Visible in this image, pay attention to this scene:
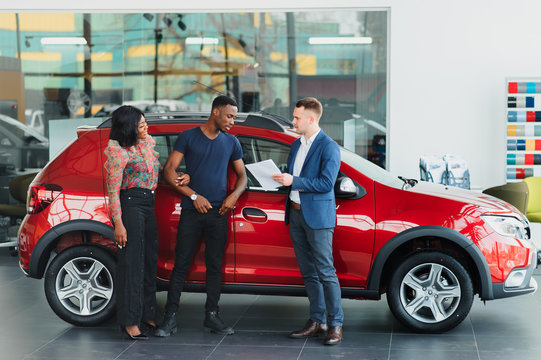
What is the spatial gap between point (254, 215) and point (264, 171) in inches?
17.5

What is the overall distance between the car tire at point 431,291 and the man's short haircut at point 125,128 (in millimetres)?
2323

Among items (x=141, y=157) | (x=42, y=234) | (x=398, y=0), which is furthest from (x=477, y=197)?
(x=398, y=0)

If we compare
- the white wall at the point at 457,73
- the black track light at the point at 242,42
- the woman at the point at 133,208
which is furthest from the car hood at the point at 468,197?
the black track light at the point at 242,42

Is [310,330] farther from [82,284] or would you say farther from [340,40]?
[340,40]

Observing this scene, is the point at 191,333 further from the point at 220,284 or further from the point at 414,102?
the point at 414,102

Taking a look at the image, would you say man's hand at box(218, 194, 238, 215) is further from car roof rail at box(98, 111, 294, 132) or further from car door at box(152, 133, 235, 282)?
car roof rail at box(98, 111, 294, 132)

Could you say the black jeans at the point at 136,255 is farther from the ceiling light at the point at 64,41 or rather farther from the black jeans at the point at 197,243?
the ceiling light at the point at 64,41

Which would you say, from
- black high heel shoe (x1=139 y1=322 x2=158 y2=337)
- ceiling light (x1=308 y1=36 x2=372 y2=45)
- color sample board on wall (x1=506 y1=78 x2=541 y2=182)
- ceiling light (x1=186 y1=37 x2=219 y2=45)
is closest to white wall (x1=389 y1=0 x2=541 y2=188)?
color sample board on wall (x1=506 y1=78 x2=541 y2=182)

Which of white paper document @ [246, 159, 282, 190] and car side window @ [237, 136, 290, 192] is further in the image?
car side window @ [237, 136, 290, 192]

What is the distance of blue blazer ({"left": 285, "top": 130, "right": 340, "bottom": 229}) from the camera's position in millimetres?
5949

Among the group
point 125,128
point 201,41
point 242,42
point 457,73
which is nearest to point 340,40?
point 242,42

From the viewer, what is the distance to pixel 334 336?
6148 millimetres

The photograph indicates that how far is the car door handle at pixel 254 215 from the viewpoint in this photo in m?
6.34

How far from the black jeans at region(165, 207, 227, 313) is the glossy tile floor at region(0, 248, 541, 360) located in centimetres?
44
